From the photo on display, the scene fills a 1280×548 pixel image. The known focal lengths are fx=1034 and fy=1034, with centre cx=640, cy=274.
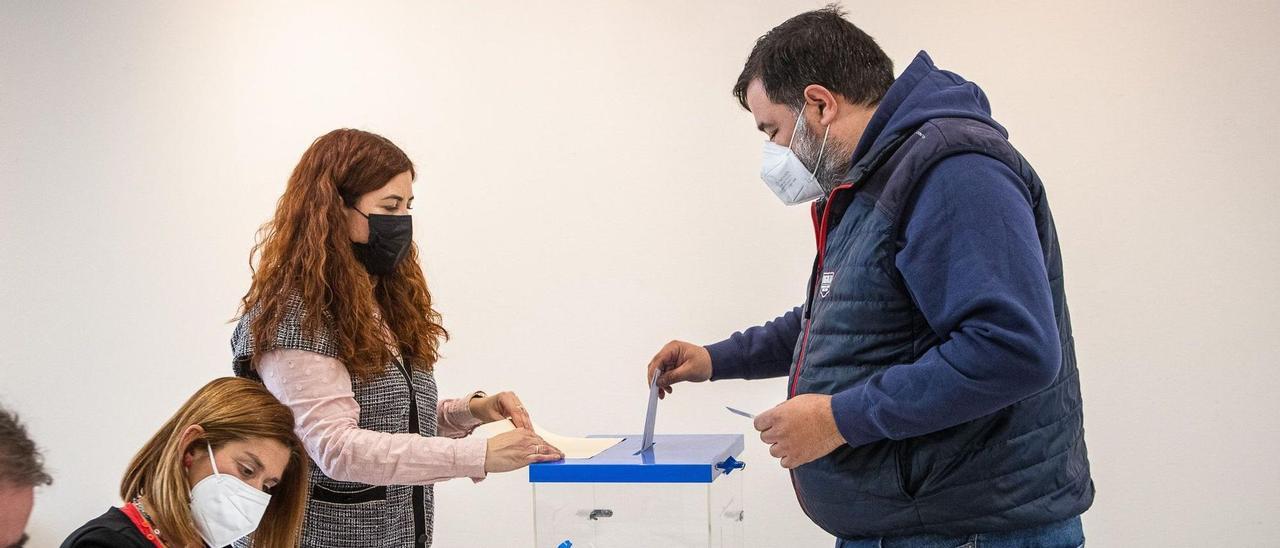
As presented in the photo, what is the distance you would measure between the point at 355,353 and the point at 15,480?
79 centimetres

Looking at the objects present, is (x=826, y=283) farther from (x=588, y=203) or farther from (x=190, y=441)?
(x=588, y=203)

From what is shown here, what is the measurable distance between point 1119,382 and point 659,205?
4.52ft

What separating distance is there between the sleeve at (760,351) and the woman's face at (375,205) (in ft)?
2.11

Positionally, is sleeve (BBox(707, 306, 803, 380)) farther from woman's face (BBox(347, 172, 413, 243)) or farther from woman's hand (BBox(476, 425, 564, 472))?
woman's face (BBox(347, 172, 413, 243))

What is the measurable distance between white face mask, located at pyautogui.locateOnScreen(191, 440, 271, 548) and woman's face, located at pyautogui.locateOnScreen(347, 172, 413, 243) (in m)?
0.46

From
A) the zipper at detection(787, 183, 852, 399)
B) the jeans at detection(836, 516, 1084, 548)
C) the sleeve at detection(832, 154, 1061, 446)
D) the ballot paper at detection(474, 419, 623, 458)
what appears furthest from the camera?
the ballot paper at detection(474, 419, 623, 458)

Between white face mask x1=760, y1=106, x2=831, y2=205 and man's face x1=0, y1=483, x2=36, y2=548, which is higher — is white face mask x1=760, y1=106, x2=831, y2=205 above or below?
above

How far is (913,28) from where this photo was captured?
292 cm

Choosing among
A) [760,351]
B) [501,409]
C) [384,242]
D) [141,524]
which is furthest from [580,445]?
[141,524]

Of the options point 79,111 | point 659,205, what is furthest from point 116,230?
point 659,205

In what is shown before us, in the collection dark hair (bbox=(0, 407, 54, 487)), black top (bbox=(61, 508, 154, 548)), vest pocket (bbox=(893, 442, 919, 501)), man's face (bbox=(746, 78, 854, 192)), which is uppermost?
man's face (bbox=(746, 78, 854, 192))

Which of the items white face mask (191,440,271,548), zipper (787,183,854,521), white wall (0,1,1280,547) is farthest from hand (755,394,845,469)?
white wall (0,1,1280,547)

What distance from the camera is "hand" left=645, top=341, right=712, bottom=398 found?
1.96 metres

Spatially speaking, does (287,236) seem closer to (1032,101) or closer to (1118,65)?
(1032,101)
